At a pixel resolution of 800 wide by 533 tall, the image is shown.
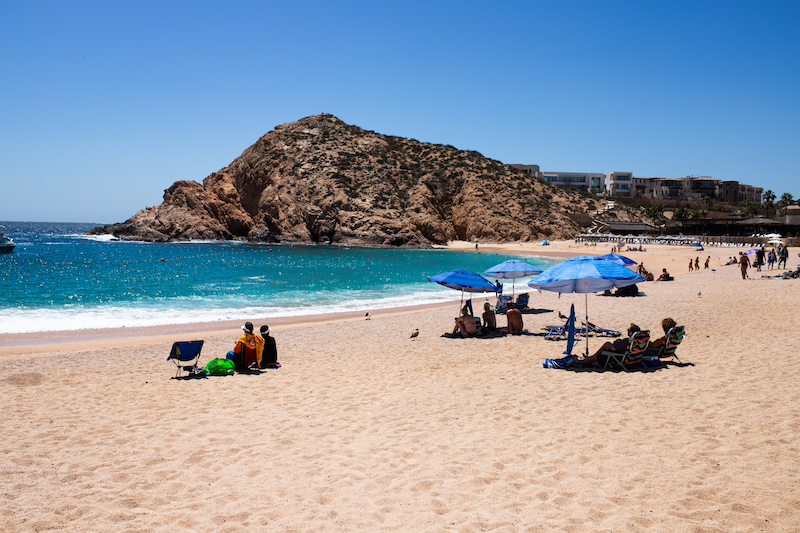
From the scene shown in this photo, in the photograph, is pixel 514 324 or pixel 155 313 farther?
pixel 155 313

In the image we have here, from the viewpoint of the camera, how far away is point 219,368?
8.89 metres

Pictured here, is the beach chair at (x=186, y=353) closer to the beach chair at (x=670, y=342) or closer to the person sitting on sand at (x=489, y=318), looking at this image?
the person sitting on sand at (x=489, y=318)

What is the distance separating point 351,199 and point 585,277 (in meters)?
65.3

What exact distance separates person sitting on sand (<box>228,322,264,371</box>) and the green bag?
7.0 inches

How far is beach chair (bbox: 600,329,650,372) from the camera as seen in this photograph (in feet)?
27.4

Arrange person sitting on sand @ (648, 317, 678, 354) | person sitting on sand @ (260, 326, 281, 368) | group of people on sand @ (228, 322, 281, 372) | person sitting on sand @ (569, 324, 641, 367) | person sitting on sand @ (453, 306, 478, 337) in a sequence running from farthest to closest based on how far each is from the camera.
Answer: person sitting on sand @ (453, 306, 478, 337) → person sitting on sand @ (260, 326, 281, 368) → group of people on sand @ (228, 322, 281, 372) → person sitting on sand @ (648, 317, 678, 354) → person sitting on sand @ (569, 324, 641, 367)

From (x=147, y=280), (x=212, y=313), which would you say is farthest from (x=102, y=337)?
(x=147, y=280)

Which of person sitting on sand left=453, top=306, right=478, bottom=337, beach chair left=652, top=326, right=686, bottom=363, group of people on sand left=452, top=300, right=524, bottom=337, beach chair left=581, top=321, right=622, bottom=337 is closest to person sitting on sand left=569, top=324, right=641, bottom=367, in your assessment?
beach chair left=652, top=326, right=686, bottom=363

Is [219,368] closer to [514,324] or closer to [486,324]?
[486,324]

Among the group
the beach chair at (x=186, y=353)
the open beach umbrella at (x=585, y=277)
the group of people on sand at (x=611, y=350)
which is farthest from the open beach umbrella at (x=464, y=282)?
the beach chair at (x=186, y=353)

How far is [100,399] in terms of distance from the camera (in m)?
7.39

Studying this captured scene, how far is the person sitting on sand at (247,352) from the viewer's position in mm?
9148

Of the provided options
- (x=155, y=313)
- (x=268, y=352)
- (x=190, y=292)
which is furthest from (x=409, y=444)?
(x=190, y=292)

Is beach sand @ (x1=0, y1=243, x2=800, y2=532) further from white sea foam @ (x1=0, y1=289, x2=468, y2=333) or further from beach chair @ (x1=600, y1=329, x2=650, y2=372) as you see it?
white sea foam @ (x1=0, y1=289, x2=468, y2=333)
